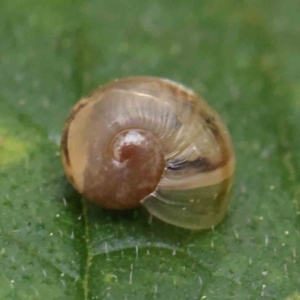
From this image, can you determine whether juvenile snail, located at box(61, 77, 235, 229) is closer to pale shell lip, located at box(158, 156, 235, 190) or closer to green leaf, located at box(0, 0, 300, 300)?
pale shell lip, located at box(158, 156, 235, 190)

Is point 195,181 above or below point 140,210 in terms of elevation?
above

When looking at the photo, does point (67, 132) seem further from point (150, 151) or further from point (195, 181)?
point (195, 181)

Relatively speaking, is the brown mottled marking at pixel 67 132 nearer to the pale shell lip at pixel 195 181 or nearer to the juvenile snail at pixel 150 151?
the juvenile snail at pixel 150 151

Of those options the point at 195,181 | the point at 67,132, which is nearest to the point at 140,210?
the point at 195,181

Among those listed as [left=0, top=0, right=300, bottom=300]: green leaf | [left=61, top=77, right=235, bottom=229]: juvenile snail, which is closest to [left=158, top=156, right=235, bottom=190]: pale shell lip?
[left=61, top=77, right=235, bottom=229]: juvenile snail

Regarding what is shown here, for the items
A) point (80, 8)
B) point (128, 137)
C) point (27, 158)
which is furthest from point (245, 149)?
point (80, 8)

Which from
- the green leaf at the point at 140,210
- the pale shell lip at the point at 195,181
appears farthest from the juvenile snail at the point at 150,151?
the green leaf at the point at 140,210
